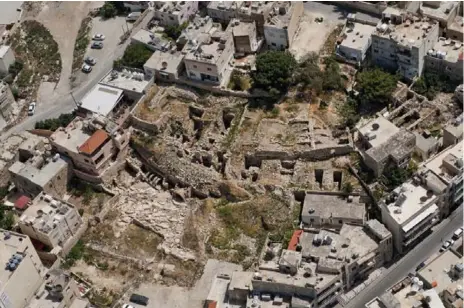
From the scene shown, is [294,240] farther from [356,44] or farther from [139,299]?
[356,44]

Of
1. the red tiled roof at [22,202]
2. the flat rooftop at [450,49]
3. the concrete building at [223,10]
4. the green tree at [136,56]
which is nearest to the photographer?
the red tiled roof at [22,202]

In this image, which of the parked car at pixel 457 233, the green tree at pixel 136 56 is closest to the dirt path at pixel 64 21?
the green tree at pixel 136 56

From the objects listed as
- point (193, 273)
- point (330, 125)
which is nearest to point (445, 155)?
point (330, 125)

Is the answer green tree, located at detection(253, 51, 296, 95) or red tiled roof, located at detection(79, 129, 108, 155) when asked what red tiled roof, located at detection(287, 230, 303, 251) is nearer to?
green tree, located at detection(253, 51, 296, 95)

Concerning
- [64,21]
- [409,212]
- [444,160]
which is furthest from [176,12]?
[409,212]

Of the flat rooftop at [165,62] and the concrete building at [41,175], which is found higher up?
the flat rooftop at [165,62]

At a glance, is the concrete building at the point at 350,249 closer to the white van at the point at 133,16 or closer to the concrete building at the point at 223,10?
the concrete building at the point at 223,10
